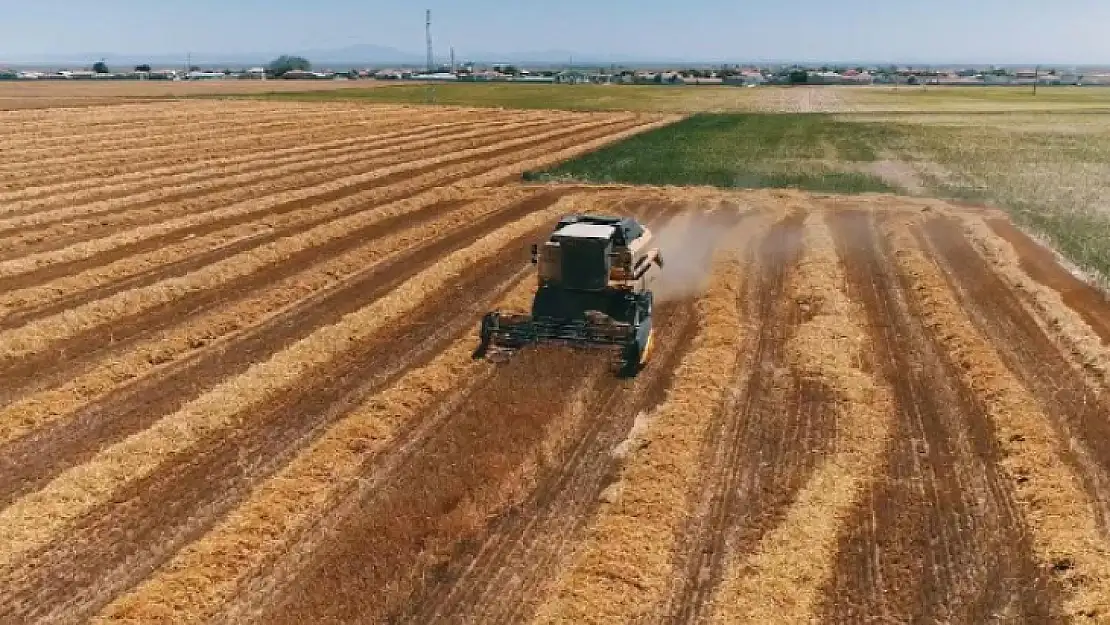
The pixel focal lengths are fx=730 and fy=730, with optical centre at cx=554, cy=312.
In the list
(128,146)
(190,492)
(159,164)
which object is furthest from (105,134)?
(190,492)

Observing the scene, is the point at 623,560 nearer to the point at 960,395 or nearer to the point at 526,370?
the point at 526,370

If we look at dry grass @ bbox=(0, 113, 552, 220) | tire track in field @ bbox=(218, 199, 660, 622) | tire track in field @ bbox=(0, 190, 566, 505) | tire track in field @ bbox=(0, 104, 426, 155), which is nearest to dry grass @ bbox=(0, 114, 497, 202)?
dry grass @ bbox=(0, 113, 552, 220)

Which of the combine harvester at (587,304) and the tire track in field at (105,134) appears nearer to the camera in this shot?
the combine harvester at (587,304)

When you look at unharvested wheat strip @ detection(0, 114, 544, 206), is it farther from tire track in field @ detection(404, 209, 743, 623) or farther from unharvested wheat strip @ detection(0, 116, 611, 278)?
tire track in field @ detection(404, 209, 743, 623)

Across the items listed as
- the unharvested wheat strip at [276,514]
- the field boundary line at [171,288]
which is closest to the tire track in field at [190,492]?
the unharvested wheat strip at [276,514]

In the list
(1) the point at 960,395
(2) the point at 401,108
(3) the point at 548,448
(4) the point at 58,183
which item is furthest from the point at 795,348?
(2) the point at 401,108

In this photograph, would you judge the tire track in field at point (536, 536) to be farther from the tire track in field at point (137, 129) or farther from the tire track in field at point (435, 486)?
the tire track in field at point (137, 129)

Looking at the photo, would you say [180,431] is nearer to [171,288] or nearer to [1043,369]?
[171,288]
